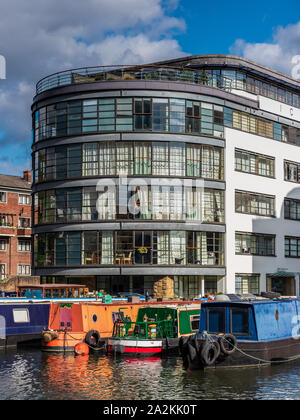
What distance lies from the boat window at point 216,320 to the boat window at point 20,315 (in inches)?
498

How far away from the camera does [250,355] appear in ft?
98.1

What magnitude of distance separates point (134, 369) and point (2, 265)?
5392 cm

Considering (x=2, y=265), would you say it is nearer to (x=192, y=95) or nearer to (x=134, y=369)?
(x=192, y=95)

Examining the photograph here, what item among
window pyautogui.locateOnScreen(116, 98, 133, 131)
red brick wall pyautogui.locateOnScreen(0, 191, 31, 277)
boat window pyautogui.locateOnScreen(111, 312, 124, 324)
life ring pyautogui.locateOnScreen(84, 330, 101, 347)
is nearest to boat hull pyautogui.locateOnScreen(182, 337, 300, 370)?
life ring pyautogui.locateOnScreen(84, 330, 101, 347)

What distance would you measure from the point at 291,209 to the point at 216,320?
37.1 m

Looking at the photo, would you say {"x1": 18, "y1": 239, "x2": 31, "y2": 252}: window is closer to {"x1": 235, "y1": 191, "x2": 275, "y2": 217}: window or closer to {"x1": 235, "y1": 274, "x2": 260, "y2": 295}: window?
{"x1": 235, "y1": 274, "x2": 260, "y2": 295}: window

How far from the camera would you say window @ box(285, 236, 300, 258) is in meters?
65.6

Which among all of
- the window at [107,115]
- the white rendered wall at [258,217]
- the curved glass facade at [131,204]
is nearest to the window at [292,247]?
the white rendered wall at [258,217]

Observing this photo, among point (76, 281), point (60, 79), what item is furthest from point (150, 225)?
point (60, 79)

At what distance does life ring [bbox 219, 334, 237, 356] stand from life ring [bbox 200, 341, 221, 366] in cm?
25

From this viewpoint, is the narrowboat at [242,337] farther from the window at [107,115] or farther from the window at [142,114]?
the window at [107,115]

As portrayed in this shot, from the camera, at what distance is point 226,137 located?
58719mm

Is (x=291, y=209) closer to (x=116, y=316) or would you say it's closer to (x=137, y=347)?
(x=116, y=316)

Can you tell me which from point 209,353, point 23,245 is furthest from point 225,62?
point 209,353
